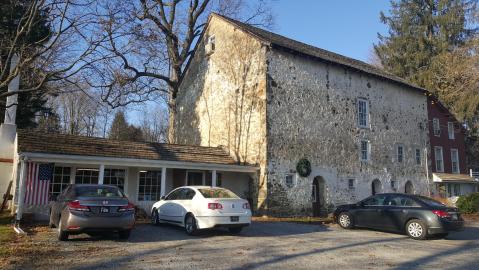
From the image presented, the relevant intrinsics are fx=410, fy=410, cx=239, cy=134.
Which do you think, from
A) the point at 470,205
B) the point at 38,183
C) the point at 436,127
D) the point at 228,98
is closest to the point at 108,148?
the point at 38,183

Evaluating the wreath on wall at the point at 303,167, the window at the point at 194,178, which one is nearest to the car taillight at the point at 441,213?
the wreath on wall at the point at 303,167

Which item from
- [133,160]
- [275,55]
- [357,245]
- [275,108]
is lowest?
[357,245]

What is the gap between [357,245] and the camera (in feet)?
36.5

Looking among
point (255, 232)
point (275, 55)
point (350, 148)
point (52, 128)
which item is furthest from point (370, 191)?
point (52, 128)

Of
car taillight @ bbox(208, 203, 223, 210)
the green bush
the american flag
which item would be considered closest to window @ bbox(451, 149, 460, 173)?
the green bush

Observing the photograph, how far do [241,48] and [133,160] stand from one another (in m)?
9.36

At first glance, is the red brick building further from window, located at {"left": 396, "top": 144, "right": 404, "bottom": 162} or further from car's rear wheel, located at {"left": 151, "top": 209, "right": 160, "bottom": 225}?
car's rear wheel, located at {"left": 151, "top": 209, "right": 160, "bottom": 225}

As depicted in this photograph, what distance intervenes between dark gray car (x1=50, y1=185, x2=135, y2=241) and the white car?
2.01m

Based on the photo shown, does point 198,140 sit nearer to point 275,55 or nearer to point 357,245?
point 275,55

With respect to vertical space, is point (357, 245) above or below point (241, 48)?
below

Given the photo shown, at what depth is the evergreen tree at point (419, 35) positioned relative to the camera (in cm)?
3891

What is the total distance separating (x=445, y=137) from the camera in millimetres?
34031

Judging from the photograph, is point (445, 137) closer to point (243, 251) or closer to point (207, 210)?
point (207, 210)

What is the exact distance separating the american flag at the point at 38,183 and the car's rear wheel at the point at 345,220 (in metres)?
11.4
